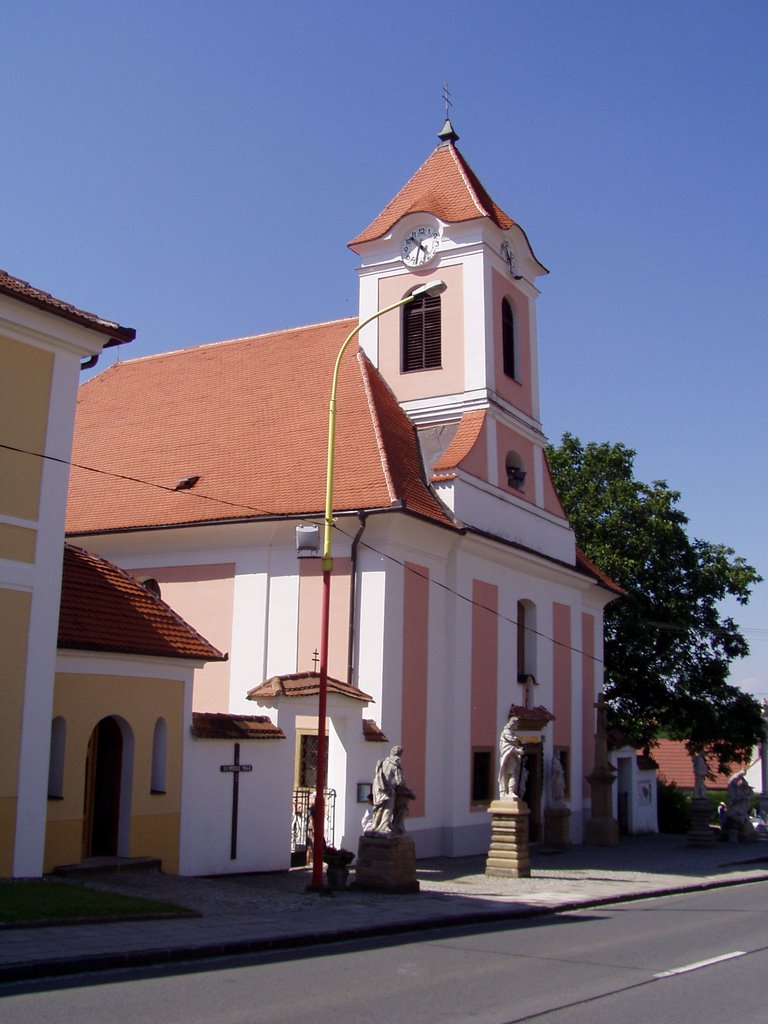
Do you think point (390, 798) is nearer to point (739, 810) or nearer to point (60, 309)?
point (60, 309)

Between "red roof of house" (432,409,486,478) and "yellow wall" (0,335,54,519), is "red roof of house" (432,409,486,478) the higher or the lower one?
the higher one

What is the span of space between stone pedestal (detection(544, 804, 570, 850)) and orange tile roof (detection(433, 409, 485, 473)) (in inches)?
353

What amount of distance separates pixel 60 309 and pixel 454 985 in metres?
10.1

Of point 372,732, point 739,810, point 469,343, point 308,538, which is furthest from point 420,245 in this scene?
point 739,810

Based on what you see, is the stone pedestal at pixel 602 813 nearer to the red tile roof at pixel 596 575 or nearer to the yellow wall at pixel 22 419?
the red tile roof at pixel 596 575

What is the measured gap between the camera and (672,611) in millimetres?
38594

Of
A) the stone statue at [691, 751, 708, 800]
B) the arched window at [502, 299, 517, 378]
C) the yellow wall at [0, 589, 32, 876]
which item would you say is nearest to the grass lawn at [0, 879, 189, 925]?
the yellow wall at [0, 589, 32, 876]

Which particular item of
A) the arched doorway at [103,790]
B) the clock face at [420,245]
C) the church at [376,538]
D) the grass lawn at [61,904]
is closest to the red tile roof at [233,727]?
the church at [376,538]

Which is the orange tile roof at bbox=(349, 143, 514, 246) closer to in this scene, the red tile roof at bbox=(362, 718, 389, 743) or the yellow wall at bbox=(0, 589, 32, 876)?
the red tile roof at bbox=(362, 718, 389, 743)

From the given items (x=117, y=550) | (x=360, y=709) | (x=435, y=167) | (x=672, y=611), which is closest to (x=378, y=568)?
(x=360, y=709)

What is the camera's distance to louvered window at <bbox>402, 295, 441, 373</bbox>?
90.2ft

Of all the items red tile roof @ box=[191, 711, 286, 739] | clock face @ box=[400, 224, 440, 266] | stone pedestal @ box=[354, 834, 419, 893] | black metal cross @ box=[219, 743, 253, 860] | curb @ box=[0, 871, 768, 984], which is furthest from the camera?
clock face @ box=[400, 224, 440, 266]

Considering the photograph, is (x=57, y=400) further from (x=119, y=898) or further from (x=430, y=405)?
(x=430, y=405)

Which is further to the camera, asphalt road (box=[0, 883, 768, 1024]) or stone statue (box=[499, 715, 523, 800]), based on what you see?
stone statue (box=[499, 715, 523, 800])
